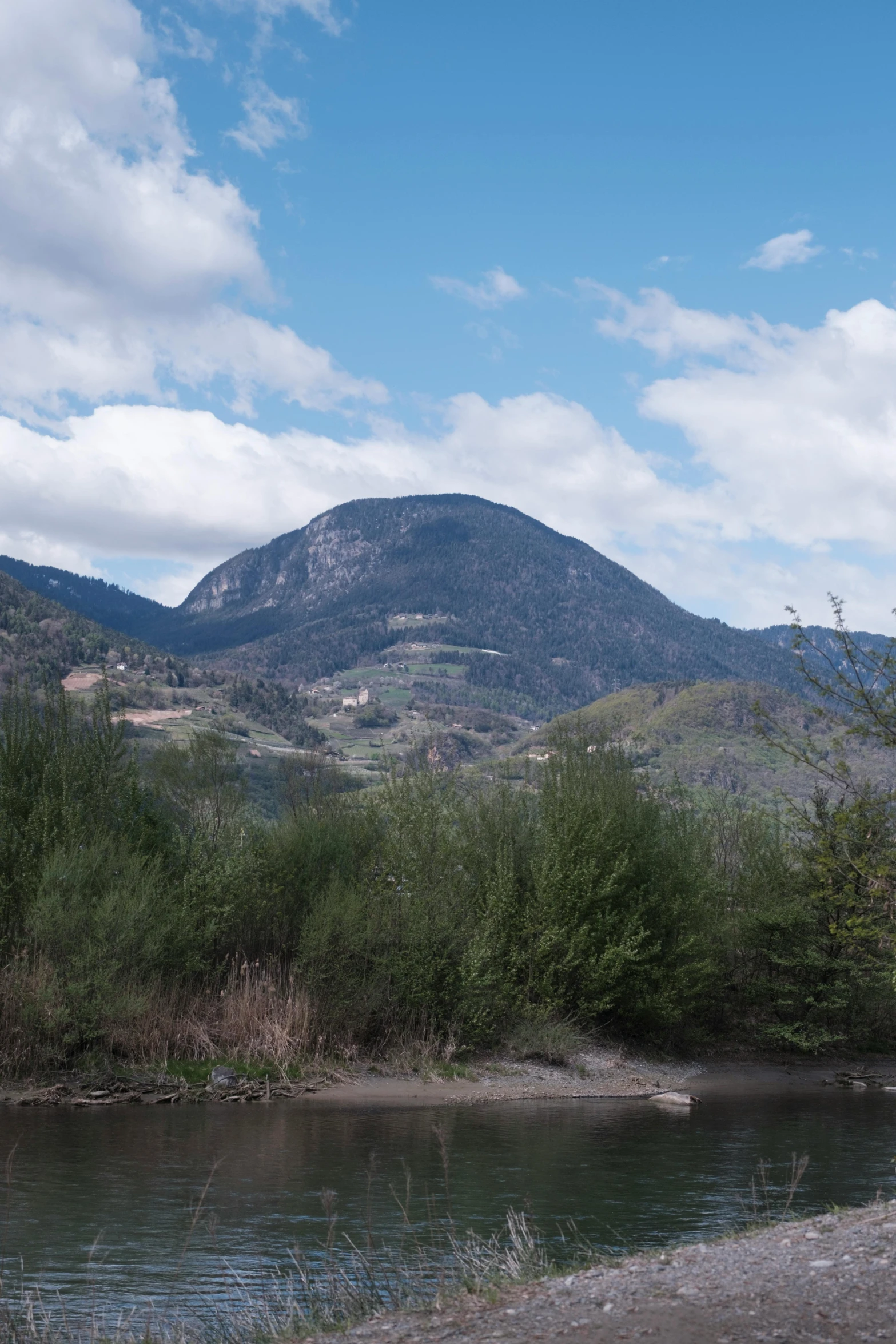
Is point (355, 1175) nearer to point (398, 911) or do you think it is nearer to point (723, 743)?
point (398, 911)

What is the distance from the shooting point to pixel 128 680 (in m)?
169

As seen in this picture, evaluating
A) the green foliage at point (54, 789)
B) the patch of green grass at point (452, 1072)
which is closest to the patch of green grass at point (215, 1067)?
the patch of green grass at point (452, 1072)

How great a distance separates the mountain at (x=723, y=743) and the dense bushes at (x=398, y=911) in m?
84.8

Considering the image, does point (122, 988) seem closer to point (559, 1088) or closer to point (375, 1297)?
point (559, 1088)

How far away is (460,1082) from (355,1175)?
50.9 ft

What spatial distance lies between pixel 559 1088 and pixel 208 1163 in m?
A: 18.0

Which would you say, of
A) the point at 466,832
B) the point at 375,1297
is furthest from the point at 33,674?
the point at 375,1297

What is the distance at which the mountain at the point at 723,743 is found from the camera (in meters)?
150

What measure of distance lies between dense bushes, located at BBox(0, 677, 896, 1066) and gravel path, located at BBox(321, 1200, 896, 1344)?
21617 mm

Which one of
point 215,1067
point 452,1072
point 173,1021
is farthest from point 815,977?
point 173,1021

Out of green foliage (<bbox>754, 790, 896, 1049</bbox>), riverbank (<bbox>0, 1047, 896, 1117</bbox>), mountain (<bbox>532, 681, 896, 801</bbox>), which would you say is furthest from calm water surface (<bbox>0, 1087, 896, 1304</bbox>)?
mountain (<bbox>532, 681, 896, 801</bbox>)

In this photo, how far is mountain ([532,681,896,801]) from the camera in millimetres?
150375

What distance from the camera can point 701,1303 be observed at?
10.6 metres

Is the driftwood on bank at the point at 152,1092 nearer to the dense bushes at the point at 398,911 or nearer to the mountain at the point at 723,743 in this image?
the dense bushes at the point at 398,911
